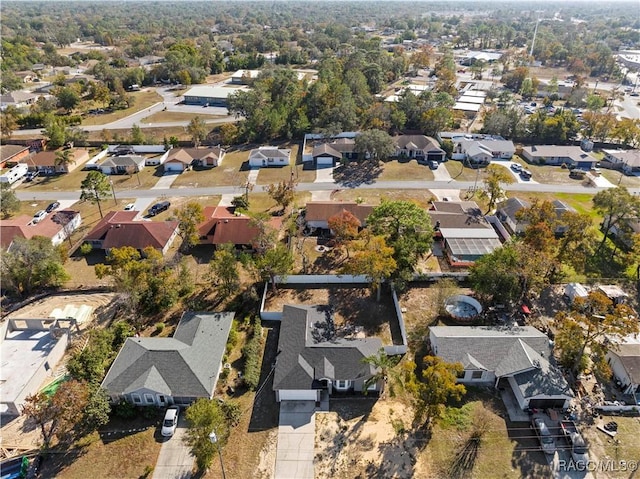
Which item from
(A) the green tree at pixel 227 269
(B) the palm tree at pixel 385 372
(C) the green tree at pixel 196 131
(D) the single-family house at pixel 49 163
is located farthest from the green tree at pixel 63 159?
(B) the palm tree at pixel 385 372

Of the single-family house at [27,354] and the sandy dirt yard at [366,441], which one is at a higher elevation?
the single-family house at [27,354]

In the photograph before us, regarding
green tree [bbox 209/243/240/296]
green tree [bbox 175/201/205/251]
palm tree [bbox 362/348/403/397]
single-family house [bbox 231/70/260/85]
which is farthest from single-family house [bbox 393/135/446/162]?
single-family house [bbox 231/70/260/85]

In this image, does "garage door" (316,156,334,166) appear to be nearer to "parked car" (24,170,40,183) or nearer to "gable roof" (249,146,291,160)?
"gable roof" (249,146,291,160)

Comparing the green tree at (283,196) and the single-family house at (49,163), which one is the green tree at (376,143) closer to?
the green tree at (283,196)

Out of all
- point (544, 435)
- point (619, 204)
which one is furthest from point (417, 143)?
point (544, 435)

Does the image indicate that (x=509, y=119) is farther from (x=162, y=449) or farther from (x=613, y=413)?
(x=162, y=449)

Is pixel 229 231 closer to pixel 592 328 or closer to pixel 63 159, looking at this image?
pixel 592 328
